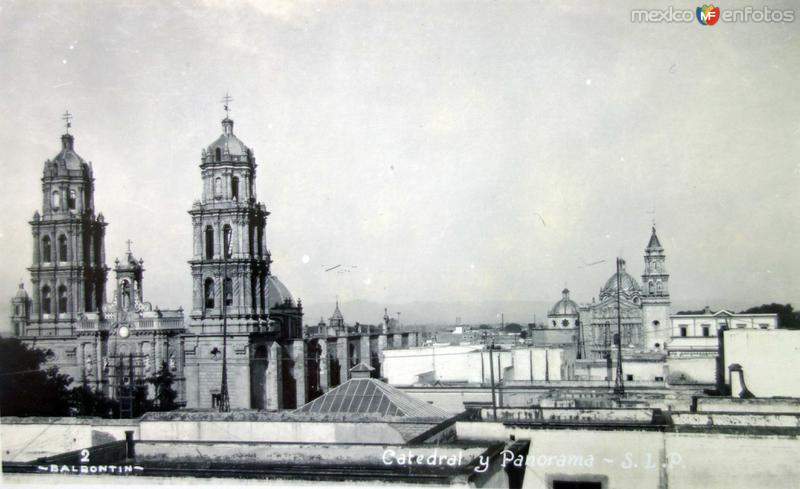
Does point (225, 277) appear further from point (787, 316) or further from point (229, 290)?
point (787, 316)

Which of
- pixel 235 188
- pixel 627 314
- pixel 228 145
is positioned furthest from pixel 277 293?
pixel 627 314

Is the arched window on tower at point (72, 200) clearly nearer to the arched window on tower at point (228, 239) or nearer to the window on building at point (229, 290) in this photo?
the arched window on tower at point (228, 239)

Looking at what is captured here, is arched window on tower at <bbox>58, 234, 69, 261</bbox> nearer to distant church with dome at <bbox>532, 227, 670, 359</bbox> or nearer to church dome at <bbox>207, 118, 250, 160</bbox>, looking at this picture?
church dome at <bbox>207, 118, 250, 160</bbox>

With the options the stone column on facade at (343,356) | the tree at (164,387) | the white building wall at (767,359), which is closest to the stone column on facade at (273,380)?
the tree at (164,387)

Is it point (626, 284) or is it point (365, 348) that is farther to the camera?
point (626, 284)

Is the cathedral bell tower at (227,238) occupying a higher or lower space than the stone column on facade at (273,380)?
higher

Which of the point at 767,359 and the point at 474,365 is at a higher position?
the point at 767,359
